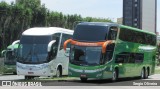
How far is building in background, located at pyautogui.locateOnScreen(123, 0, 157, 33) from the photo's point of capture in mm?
131125

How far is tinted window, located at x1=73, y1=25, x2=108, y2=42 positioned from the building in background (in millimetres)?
103862

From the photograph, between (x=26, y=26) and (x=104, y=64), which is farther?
(x=26, y=26)

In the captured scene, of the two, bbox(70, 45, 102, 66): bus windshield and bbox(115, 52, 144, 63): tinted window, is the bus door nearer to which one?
bbox(70, 45, 102, 66): bus windshield

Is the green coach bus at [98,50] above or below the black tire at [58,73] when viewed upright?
above

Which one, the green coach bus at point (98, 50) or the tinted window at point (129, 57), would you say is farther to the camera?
the tinted window at point (129, 57)

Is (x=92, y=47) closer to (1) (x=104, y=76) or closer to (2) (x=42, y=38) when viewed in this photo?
(1) (x=104, y=76)

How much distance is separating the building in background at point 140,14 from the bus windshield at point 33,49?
101182 mm

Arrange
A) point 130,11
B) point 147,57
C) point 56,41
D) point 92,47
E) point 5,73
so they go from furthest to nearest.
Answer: point 130,11, point 5,73, point 147,57, point 56,41, point 92,47

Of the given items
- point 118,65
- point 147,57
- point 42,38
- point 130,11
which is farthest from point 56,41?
point 130,11

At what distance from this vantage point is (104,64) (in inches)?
1033

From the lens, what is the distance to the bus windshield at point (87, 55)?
2600cm

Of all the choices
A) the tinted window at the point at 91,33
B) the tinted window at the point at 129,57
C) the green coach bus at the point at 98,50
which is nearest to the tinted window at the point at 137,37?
the green coach bus at the point at 98,50

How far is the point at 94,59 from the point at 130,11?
109 m

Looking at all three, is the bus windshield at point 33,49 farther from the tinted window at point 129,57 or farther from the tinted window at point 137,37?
the tinted window at point 137,37
